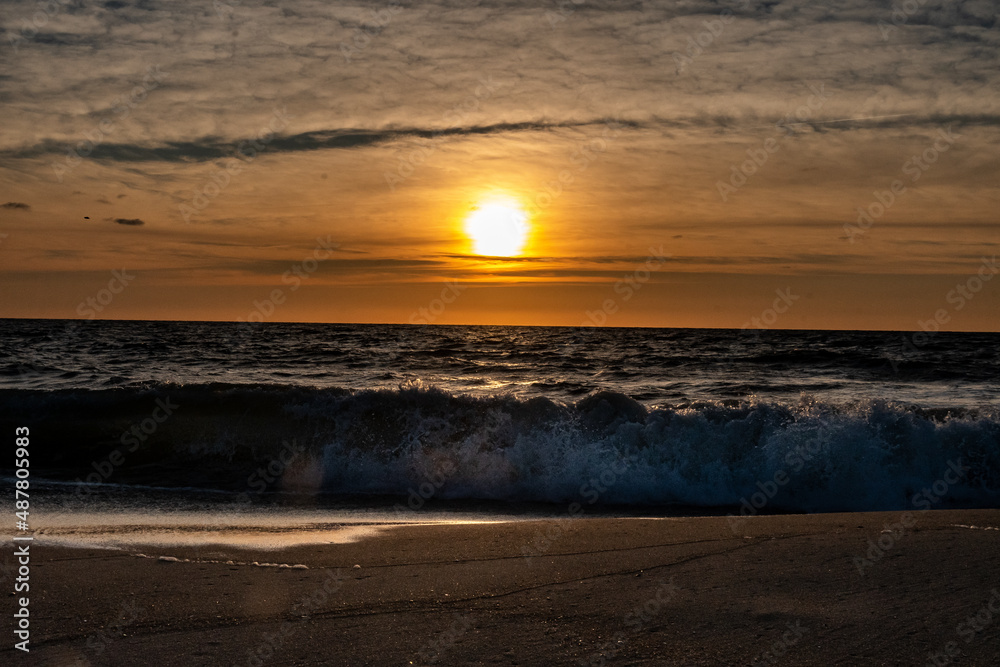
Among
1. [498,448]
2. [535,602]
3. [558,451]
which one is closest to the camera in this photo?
[535,602]

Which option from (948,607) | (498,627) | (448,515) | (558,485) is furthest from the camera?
(558,485)

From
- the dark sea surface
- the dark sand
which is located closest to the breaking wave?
the dark sea surface

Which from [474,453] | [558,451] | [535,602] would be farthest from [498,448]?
[535,602]

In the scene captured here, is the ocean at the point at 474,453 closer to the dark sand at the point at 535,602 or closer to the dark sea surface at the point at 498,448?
the dark sea surface at the point at 498,448

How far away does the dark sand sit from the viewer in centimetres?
386

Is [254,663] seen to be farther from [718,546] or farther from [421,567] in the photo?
[718,546]

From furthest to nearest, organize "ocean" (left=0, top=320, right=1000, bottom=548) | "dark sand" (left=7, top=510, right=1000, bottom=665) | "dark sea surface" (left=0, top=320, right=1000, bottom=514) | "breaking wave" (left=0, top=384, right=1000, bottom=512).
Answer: "breaking wave" (left=0, top=384, right=1000, bottom=512) < "dark sea surface" (left=0, top=320, right=1000, bottom=514) < "ocean" (left=0, top=320, right=1000, bottom=548) < "dark sand" (left=7, top=510, right=1000, bottom=665)

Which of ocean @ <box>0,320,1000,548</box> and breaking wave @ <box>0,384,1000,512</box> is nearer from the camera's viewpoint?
ocean @ <box>0,320,1000,548</box>

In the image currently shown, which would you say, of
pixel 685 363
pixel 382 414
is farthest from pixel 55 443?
pixel 685 363

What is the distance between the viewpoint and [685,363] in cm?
3222

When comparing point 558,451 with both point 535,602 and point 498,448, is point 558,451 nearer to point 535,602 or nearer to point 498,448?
point 498,448

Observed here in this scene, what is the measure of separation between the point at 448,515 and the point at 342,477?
3.38 metres

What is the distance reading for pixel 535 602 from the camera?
466cm

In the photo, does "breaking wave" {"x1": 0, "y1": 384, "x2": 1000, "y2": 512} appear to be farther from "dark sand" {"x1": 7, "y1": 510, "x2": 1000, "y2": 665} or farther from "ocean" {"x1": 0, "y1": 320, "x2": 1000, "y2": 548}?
"dark sand" {"x1": 7, "y1": 510, "x2": 1000, "y2": 665}
